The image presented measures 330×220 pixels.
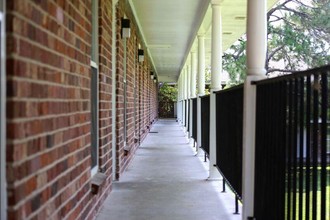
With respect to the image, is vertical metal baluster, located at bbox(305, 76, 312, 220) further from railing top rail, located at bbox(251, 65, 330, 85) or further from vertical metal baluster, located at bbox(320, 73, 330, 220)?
vertical metal baluster, located at bbox(320, 73, 330, 220)

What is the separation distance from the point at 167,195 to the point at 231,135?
130 cm

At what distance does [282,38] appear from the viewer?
79.0 ft

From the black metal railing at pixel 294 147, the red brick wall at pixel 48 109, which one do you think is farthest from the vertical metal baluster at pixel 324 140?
the red brick wall at pixel 48 109

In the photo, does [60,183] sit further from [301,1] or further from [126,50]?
[301,1]

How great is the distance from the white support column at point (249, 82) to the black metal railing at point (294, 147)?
0.22 m

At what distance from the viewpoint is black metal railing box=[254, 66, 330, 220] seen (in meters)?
2.26

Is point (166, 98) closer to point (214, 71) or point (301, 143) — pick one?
point (214, 71)

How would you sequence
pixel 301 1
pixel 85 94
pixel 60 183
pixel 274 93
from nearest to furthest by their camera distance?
pixel 60 183, pixel 274 93, pixel 85 94, pixel 301 1

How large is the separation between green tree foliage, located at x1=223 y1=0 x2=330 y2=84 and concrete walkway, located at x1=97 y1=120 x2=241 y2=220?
558 inches

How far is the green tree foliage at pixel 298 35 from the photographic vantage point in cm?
2197

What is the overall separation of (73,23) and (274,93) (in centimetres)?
151

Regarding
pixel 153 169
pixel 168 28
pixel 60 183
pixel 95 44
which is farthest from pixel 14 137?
pixel 168 28

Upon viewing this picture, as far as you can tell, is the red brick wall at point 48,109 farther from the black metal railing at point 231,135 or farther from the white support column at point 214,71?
the white support column at point 214,71

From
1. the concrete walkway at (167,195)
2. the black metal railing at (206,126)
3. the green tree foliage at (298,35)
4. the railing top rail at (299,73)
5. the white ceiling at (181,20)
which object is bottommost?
the concrete walkway at (167,195)
